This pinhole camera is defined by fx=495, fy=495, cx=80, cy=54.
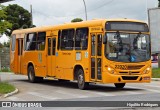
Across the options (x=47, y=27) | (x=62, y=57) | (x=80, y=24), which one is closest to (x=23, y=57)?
(x=47, y=27)

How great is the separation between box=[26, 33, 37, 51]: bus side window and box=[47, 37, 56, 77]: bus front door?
7.15 ft

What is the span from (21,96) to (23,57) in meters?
9.54

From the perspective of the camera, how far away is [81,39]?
21844mm

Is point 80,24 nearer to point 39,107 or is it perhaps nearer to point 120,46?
point 120,46

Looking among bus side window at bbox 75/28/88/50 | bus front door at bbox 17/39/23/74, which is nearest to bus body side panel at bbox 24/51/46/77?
bus front door at bbox 17/39/23/74

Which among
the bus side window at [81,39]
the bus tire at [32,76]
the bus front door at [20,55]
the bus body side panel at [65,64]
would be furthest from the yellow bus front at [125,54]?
the bus front door at [20,55]

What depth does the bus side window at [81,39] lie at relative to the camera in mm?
21509

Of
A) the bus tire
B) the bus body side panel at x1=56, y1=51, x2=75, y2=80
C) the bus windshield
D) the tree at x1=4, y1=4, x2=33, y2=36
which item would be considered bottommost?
the bus tire

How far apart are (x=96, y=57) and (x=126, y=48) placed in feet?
4.33

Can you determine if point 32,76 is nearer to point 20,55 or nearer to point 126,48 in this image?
point 20,55

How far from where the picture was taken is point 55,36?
24500 mm

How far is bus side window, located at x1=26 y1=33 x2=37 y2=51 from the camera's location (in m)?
27.3

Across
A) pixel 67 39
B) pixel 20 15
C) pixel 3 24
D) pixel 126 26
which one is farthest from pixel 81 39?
pixel 20 15

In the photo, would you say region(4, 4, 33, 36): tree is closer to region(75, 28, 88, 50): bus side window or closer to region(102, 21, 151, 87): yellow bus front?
Answer: region(75, 28, 88, 50): bus side window
